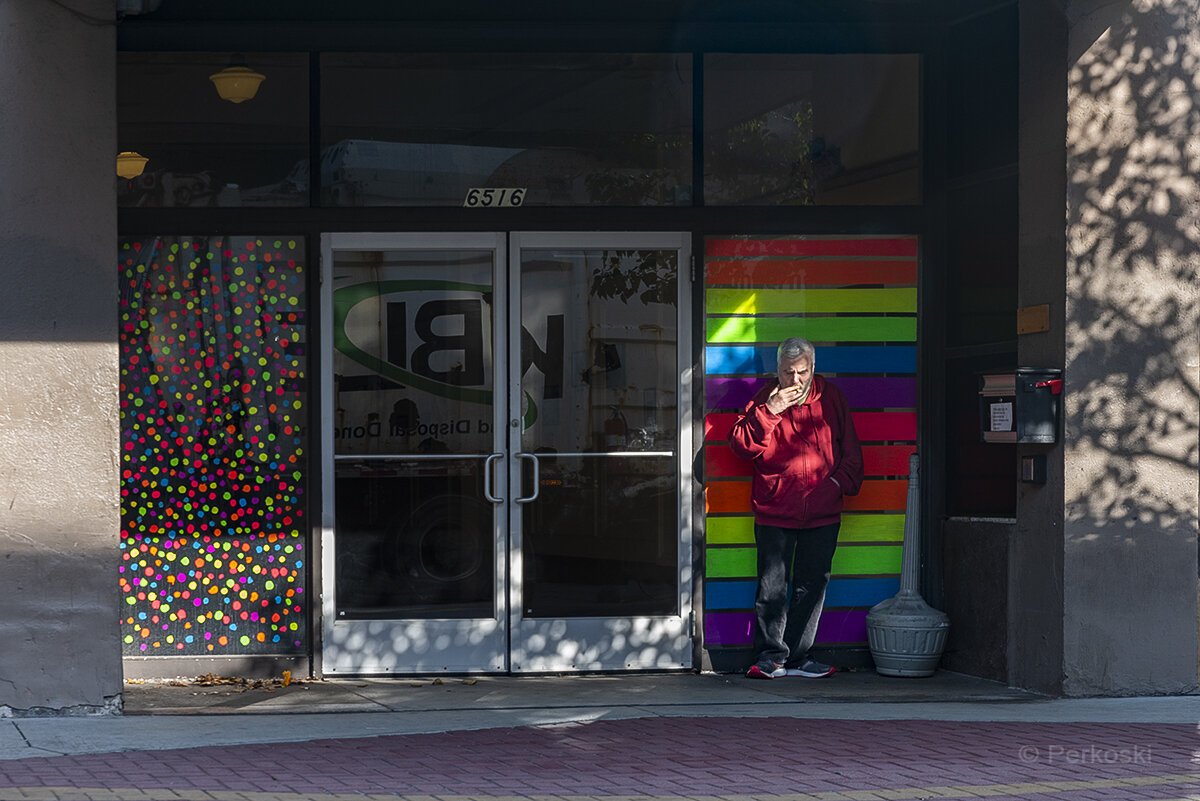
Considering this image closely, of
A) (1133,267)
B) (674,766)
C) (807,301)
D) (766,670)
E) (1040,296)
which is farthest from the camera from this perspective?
(807,301)

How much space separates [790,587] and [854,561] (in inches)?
18.1

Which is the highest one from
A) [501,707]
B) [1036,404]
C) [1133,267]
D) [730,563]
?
[1133,267]

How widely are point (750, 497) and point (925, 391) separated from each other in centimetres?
126

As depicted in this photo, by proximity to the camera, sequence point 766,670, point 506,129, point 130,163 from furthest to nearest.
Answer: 1. point 506,129
2. point 766,670
3. point 130,163

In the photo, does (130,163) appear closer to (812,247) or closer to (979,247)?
(812,247)

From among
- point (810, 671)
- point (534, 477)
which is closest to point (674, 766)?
point (810, 671)

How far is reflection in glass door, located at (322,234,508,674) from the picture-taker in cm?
946

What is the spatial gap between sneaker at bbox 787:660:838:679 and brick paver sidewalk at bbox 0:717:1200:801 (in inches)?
59.1

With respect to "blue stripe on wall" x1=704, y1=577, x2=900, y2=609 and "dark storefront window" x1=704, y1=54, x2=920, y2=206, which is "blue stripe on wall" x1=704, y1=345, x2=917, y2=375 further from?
"blue stripe on wall" x1=704, y1=577, x2=900, y2=609

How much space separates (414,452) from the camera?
950 cm

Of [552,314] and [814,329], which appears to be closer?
[552,314]

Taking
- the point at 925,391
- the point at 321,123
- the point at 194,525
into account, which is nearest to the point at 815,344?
the point at 925,391

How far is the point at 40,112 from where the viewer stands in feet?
→ 25.8

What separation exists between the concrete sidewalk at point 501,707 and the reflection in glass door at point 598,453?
0.33 meters
